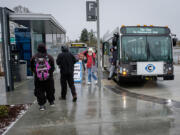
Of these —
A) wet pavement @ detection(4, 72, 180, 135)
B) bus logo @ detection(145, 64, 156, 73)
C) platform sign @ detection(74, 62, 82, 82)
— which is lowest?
wet pavement @ detection(4, 72, 180, 135)

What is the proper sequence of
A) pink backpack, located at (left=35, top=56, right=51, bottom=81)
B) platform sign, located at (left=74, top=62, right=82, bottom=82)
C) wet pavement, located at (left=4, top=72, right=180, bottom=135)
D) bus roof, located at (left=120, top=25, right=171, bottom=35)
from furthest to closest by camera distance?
1. platform sign, located at (left=74, top=62, right=82, bottom=82)
2. bus roof, located at (left=120, top=25, right=171, bottom=35)
3. pink backpack, located at (left=35, top=56, right=51, bottom=81)
4. wet pavement, located at (left=4, top=72, right=180, bottom=135)

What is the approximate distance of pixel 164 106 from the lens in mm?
5531

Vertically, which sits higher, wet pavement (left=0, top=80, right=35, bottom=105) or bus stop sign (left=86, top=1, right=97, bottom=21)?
bus stop sign (left=86, top=1, right=97, bottom=21)

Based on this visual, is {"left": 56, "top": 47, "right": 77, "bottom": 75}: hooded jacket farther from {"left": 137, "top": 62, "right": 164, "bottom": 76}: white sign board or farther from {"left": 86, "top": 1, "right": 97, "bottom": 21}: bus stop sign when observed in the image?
{"left": 137, "top": 62, "right": 164, "bottom": 76}: white sign board

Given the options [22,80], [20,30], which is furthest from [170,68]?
[20,30]

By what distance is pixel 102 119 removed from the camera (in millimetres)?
4508

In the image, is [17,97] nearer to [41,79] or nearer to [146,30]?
[41,79]

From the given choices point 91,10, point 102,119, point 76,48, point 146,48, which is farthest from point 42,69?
point 76,48

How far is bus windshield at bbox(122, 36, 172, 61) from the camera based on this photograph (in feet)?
26.5

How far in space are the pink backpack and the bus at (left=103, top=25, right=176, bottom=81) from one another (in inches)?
155

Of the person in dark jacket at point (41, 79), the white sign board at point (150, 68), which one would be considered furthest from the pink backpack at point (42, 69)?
the white sign board at point (150, 68)

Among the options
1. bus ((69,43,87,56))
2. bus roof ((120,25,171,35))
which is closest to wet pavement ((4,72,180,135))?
bus roof ((120,25,171,35))

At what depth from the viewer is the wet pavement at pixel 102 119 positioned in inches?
153

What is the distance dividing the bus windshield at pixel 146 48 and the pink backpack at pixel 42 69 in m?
4.04
